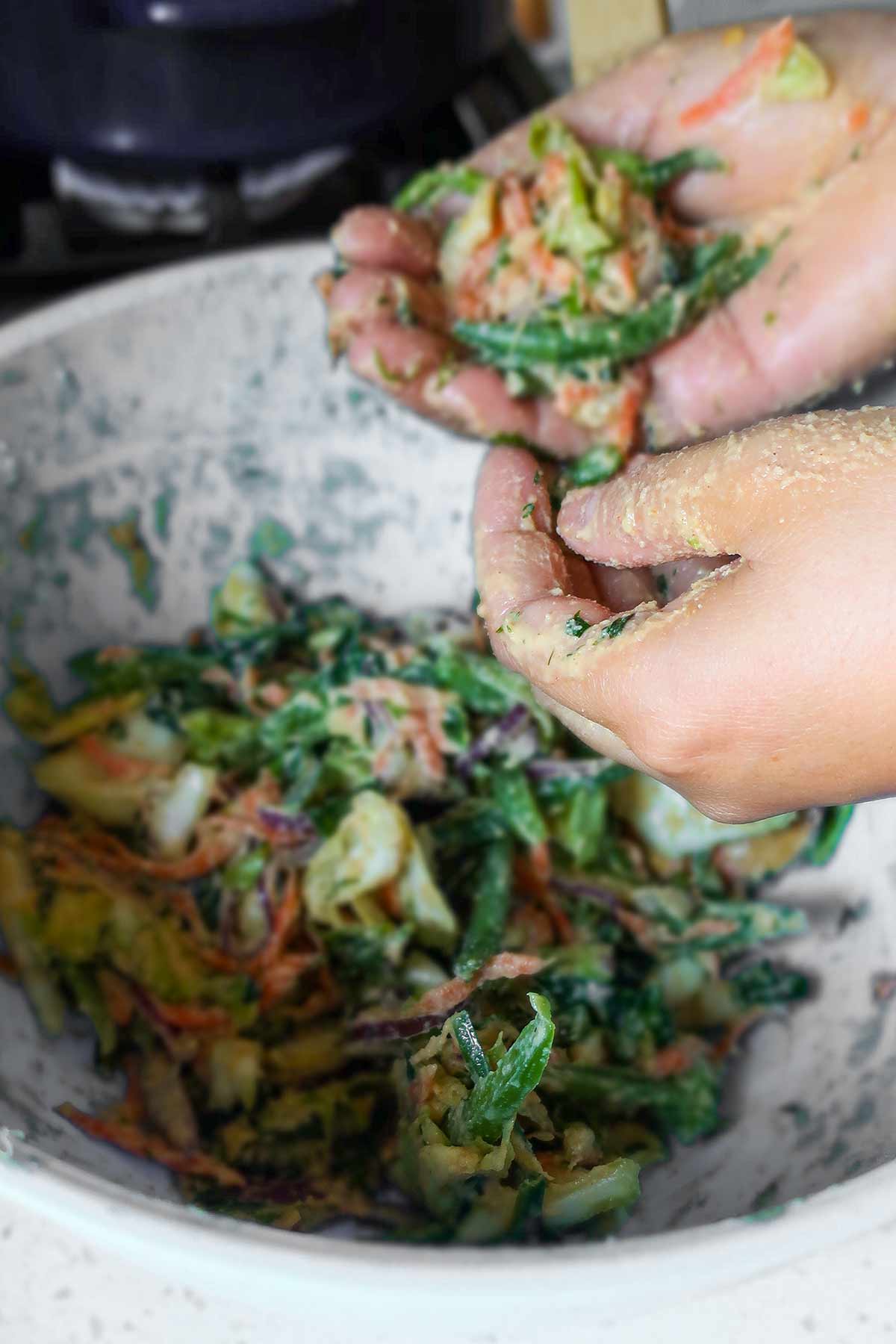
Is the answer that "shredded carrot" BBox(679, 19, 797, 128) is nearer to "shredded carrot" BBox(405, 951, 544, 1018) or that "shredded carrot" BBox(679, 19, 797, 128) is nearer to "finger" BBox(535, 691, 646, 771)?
"finger" BBox(535, 691, 646, 771)

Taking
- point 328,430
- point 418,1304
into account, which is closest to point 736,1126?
point 418,1304

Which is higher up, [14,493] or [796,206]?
[796,206]

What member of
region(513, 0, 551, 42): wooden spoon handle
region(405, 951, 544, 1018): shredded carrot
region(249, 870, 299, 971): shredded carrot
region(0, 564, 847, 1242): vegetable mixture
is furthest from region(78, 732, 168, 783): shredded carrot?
region(513, 0, 551, 42): wooden spoon handle

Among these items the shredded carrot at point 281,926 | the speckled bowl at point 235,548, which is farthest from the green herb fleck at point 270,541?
the shredded carrot at point 281,926

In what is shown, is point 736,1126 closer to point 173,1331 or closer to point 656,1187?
point 656,1187

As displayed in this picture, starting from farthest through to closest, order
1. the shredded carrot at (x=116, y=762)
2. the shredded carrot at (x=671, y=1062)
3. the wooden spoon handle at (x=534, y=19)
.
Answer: the wooden spoon handle at (x=534, y=19), the shredded carrot at (x=116, y=762), the shredded carrot at (x=671, y=1062)

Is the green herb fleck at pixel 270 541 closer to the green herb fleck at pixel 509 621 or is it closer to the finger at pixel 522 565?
the finger at pixel 522 565
